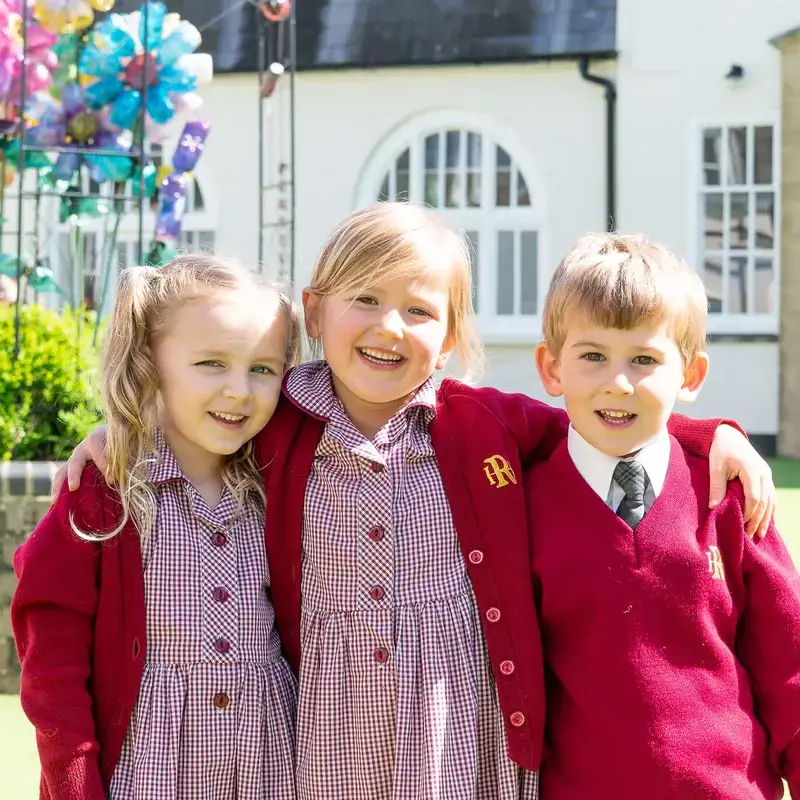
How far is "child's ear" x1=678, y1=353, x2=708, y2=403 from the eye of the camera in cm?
230

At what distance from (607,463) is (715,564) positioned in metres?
0.26

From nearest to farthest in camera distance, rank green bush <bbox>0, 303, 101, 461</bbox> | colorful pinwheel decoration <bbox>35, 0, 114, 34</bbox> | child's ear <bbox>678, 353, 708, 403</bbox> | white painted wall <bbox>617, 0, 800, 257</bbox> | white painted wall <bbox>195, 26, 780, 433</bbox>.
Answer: child's ear <bbox>678, 353, 708, 403</bbox>
green bush <bbox>0, 303, 101, 461</bbox>
colorful pinwheel decoration <bbox>35, 0, 114, 34</bbox>
white painted wall <bbox>617, 0, 800, 257</bbox>
white painted wall <bbox>195, 26, 780, 433</bbox>

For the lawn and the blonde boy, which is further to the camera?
the lawn

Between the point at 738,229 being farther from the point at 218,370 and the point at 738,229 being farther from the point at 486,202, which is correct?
the point at 218,370

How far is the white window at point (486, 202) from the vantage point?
12.1m

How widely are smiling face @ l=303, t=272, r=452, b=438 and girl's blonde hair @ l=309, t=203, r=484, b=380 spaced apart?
0.08 feet

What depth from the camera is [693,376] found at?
2.31 m

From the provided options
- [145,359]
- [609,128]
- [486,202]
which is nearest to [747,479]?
[145,359]

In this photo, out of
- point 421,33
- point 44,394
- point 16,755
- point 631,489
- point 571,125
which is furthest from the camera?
point 421,33

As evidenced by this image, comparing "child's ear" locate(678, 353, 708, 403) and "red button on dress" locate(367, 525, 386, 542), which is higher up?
"child's ear" locate(678, 353, 708, 403)

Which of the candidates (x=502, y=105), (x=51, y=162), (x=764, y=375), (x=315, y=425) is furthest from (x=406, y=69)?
(x=315, y=425)

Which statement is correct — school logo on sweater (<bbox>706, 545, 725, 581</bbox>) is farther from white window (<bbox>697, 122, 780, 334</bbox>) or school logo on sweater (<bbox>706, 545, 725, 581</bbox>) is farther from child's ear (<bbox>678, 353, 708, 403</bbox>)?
white window (<bbox>697, 122, 780, 334</bbox>)

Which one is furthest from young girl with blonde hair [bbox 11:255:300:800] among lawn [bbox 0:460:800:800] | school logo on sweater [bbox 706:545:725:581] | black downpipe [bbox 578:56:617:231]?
black downpipe [bbox 578:56:617:231]

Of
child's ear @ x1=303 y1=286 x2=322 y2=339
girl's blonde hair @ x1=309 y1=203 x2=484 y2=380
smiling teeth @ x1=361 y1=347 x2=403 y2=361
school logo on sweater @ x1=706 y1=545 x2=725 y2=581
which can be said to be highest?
girl's blonde hair @ x1=309 y1=203 x2=484 y2=380
